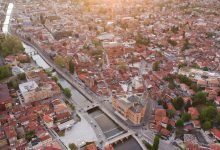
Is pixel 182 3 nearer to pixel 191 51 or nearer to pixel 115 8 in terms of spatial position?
pixel 115 8

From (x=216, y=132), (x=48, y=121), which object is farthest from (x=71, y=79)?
(x=216, y=132)

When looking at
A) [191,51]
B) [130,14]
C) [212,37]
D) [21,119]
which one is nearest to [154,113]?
[21,119]

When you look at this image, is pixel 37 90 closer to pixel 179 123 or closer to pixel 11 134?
pixel 11 134

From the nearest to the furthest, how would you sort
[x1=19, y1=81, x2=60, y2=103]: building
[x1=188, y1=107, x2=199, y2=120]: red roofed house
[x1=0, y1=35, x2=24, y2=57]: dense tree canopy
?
[x1=188, y1=107, x2=199, y2=120]: red roofed house
[x1=19, y1=81, x2=60, y2=103]: building
[x1=0, y1=35, x2=24, y2=57]: dense tree canopy

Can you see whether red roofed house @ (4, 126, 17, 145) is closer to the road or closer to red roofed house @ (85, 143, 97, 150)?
red roofed house @ (85, 143, 97, 150)

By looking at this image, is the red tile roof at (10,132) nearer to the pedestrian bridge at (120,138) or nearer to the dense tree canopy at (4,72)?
the pedestrian bridge at (120,138)

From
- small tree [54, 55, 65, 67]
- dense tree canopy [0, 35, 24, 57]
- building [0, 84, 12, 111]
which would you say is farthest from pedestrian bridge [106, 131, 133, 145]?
dense tree canopy [0, 35, 24, 57]
